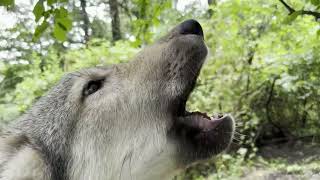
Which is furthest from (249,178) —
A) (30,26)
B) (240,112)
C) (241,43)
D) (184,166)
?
(30,26)

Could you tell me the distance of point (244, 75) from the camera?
10.9m

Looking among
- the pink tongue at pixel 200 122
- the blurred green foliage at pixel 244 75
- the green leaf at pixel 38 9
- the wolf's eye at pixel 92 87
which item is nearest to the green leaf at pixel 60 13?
the green leaf at pixel 38 9

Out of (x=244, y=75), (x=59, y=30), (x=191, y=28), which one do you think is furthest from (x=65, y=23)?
(x=244, y=75)

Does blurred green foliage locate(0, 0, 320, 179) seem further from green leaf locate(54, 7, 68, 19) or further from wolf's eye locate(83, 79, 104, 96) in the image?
wolf's eye locate(83, 79, 104, 96)

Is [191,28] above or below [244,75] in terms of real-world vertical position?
above

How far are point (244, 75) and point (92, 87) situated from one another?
8.07 meters

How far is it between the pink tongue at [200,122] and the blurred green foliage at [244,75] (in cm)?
517

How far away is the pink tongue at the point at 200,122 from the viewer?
296 centimetres

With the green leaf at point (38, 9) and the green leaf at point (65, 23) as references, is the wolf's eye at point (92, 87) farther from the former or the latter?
the green leaf at point (65, 23)

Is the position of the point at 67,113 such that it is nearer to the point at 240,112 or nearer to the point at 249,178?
the point at 249,178

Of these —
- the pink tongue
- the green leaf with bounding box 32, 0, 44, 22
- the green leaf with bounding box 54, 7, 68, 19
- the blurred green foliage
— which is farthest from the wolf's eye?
the blurred green foliage

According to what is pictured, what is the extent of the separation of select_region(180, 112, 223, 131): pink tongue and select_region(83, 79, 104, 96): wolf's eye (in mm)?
541

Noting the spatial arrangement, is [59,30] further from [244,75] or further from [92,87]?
[244,75]

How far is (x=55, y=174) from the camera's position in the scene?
2.84m
